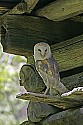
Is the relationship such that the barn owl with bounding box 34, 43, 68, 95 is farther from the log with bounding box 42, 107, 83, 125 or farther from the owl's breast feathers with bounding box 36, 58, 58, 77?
the log with bounding box 42, 107, 83, 125

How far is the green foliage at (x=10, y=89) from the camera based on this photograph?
1019cm

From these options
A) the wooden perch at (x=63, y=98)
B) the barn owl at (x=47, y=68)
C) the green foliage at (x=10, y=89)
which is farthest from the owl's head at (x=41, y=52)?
the green foliage at (x=10, y=89)

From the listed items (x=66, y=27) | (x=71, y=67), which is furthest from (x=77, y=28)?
(x=71, y=67)

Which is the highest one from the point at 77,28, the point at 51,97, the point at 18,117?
the point at 77,28

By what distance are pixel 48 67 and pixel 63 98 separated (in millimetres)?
276

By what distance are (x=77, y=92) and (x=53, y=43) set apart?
3.37 feet

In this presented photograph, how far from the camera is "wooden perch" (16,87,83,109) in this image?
11.2 feet

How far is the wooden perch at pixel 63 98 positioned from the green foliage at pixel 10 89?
242 inches

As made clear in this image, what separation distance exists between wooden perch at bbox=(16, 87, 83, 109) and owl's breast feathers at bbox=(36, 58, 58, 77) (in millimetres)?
206

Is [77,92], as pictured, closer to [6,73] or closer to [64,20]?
[64,20]

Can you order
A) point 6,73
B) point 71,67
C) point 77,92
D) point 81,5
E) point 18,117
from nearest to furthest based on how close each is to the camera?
1. point 77,92
2. point 81,5
3. point 71,67
4. point 6,73
5. point 18,117

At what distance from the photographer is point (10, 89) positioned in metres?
10.5

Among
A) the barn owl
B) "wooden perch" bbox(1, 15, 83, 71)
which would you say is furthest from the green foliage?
the barn owl

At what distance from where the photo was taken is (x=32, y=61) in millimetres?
4418
